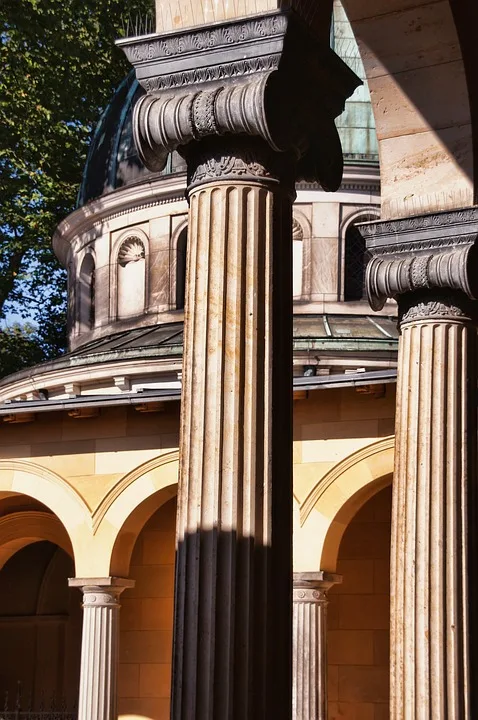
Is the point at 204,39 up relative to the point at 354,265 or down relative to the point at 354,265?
down

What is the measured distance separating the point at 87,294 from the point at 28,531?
7.53 metres

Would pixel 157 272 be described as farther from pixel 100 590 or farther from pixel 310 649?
pixel 310 649

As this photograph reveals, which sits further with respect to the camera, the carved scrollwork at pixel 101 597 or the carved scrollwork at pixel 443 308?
the carved scrollwork at pixel 101 597

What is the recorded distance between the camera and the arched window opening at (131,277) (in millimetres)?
28359

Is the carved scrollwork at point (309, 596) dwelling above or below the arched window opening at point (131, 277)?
below

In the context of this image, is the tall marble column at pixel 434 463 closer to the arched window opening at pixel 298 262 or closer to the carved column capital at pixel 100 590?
the carved column capital at pixel 100 590

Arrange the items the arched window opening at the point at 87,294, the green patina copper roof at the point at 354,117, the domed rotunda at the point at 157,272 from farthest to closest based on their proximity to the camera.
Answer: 1. the arched window opening at the point at 87,294
2. the green patina copper roof at the point at 354,117
3. the domed rotunda at the point at 157,272

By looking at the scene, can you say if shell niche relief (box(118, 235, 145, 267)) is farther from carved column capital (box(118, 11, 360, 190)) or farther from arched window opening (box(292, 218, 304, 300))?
carved column capital (box(118, 11, 360, 190))

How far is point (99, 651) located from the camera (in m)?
19.6

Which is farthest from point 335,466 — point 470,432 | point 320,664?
point 470,432

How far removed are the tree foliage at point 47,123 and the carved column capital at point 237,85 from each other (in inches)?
986

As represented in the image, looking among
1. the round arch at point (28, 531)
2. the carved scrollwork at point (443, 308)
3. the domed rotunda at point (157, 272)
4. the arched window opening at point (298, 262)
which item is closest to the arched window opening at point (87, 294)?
the domed rotunda at point (157, 272)

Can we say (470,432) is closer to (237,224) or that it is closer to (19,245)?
(237,224)

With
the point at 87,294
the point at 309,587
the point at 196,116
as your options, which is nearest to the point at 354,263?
the point at 87,294
